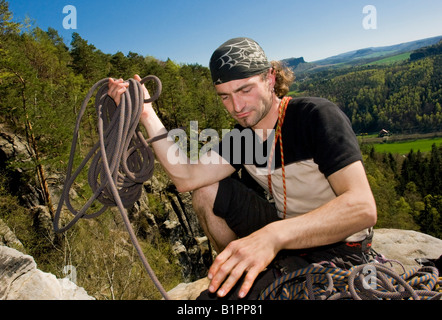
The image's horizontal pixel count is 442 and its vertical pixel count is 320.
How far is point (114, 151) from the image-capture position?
1909 millimetres

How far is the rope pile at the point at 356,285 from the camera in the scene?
140 cm

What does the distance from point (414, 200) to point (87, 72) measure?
223 feet

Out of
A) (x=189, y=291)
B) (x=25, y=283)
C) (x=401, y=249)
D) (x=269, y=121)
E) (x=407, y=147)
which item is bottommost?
(x=407, y=147)

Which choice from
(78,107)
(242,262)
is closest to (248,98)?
(242,262)

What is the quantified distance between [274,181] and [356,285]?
1045 mm

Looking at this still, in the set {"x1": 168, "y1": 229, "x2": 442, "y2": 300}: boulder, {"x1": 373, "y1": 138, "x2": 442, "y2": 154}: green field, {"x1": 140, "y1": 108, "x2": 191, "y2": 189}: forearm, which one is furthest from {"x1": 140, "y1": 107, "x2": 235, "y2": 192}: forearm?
{"x1": 373, "y1": 138, "x2": 442, "y2": 154}: green field

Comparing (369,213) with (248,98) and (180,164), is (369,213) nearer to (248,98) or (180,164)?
(248,98)

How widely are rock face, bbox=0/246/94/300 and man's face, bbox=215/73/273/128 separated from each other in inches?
92.4

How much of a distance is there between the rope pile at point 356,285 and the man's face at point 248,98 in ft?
3.97

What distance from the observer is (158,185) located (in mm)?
32500

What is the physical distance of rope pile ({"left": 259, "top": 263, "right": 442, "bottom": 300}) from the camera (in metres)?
1.40

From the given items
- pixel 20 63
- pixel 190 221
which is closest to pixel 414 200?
pixel 190 221

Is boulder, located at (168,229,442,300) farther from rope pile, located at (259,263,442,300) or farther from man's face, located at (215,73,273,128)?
man's face, located at (215,73,273,128)
